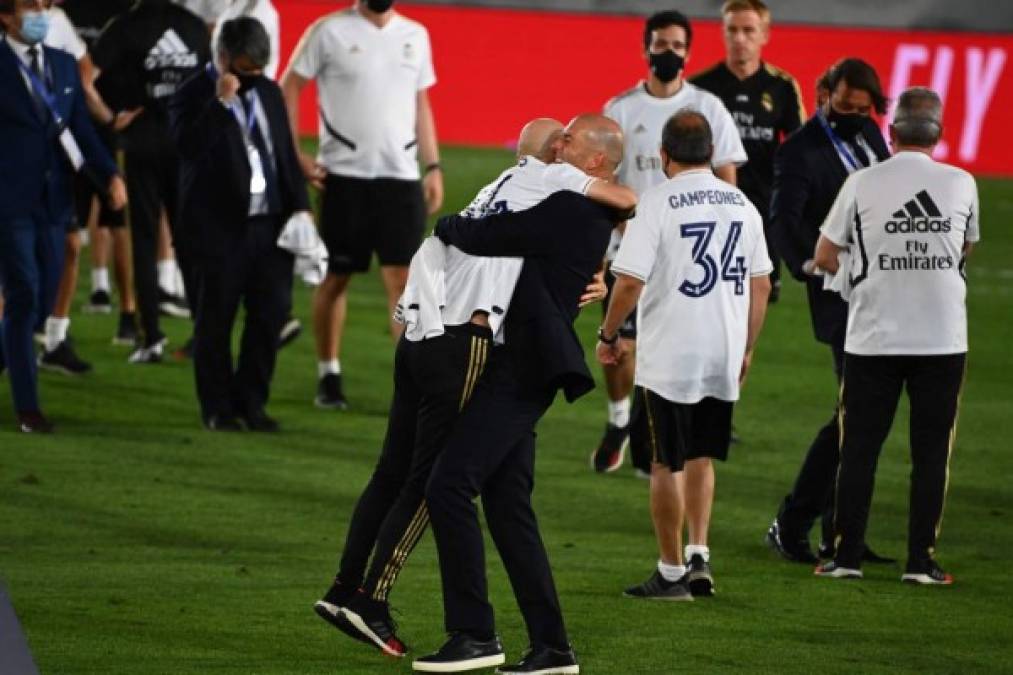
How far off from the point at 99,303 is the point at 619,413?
5557 millimetres

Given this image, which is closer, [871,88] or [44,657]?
[44,657]

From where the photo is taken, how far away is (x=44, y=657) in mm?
7078

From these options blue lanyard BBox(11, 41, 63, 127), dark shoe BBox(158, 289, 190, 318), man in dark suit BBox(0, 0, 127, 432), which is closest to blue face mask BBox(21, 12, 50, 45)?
man in dark suit BBox(0, 0, 127, 432)

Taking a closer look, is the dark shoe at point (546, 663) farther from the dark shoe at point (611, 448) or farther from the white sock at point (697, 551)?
the dark shoe at point (611, 448)

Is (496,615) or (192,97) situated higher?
(192,97)

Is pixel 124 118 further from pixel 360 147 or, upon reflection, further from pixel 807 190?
pixel 807 190

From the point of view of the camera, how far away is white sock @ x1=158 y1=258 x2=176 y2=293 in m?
15.4

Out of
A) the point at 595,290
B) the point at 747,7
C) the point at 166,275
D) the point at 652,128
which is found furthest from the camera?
the point at 166,275

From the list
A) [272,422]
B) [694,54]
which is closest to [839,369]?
[272,422]

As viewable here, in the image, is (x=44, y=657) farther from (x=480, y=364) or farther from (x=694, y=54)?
(x=694, y=54)

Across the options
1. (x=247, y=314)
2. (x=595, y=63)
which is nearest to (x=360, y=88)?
(x=247, y=314)

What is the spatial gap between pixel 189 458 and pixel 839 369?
3316 millimetres

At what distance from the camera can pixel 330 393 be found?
12492 mm

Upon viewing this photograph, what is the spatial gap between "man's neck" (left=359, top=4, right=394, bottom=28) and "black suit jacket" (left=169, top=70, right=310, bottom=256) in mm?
989
